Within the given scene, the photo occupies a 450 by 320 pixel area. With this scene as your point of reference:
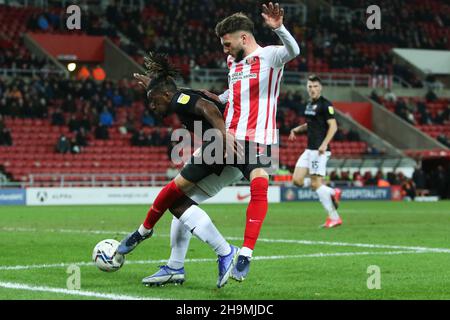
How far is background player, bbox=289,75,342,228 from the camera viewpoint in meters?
16.4

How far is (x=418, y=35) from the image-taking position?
51062mm

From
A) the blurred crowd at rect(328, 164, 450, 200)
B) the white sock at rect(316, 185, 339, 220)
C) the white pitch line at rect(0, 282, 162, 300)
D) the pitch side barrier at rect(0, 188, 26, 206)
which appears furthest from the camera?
the blurred crowd at rect(328, 164, 450, 200)

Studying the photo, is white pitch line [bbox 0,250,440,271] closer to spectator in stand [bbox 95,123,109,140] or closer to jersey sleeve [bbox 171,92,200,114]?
jersey sleeve [bbox 171,92,200,114]

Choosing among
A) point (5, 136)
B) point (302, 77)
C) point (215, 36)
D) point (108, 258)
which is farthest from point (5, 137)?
point (108, 258)

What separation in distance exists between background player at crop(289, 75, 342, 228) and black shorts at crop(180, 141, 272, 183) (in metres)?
8.31

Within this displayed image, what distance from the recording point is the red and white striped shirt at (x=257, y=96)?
8.16m

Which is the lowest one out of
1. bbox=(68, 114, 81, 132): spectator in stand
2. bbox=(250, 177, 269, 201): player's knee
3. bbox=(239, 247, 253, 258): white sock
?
bbox=(239, 247, 253, 258): white sock

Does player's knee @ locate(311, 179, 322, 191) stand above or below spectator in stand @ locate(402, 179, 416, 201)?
above

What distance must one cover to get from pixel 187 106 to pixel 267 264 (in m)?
2.54

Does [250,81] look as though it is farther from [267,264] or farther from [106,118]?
[106,118]

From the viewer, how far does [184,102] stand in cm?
778

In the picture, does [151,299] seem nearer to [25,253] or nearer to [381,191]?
[25,253]

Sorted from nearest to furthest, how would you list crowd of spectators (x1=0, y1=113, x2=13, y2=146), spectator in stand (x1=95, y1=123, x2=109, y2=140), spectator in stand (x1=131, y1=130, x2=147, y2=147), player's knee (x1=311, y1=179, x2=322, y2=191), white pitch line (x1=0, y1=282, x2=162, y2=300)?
white pitch line (x1=0, y1=282, x2=162, y2=300) → player's knee (x1=311, y1=179, x2=322, y2=191) → crowd of spectators (x1=0, y1=113, x2=13, y2=146) → spectator in stand (x1=95, y1=123, x2=109, y2=140) → spectator in stand (x1=131, y1=130, x2=147, y2=147)

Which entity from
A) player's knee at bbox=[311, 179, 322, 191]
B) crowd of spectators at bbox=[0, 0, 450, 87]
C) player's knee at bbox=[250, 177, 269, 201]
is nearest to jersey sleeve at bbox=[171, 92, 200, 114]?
player's knee at bbox=[250, 177, 269, 201]
